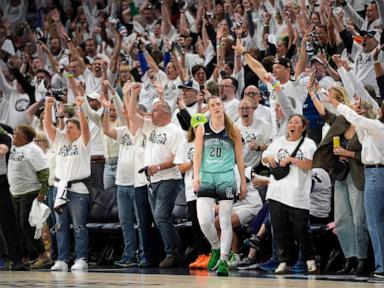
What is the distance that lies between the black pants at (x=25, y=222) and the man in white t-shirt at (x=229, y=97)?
2.89 meters

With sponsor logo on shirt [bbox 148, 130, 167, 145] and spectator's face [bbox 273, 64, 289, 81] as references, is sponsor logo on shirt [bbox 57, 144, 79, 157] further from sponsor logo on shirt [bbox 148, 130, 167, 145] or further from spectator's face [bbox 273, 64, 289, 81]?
spectator's face [bbox 273, 64, 289, 81]

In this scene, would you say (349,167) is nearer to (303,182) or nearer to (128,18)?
(303,182)

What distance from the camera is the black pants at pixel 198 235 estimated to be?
14273 mm

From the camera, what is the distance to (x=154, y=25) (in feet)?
68.5

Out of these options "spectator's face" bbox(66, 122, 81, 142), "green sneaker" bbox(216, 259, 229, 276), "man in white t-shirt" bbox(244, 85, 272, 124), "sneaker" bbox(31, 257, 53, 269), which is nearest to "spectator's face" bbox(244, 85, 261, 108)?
"man in white t-shirt" bbox(244, 85, 272, 124)

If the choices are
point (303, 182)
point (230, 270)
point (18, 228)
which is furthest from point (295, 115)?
point (18, 228)

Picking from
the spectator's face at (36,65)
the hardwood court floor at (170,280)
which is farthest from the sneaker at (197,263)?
the spectator's face at (36,65)

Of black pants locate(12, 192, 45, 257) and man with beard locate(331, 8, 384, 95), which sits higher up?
man with beard locate(331, 8, 384, 95)

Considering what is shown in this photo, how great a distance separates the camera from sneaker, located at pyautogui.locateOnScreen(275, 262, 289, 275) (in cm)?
1298

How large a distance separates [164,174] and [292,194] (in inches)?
80.3

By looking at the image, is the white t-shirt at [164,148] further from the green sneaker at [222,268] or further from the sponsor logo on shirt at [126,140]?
the green sneaker at [222,268]

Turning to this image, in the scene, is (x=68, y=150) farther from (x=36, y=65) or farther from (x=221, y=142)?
(x=36, y=65)

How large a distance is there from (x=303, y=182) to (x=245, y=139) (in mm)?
1424

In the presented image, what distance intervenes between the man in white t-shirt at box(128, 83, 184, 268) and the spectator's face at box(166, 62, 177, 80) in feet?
8.48
